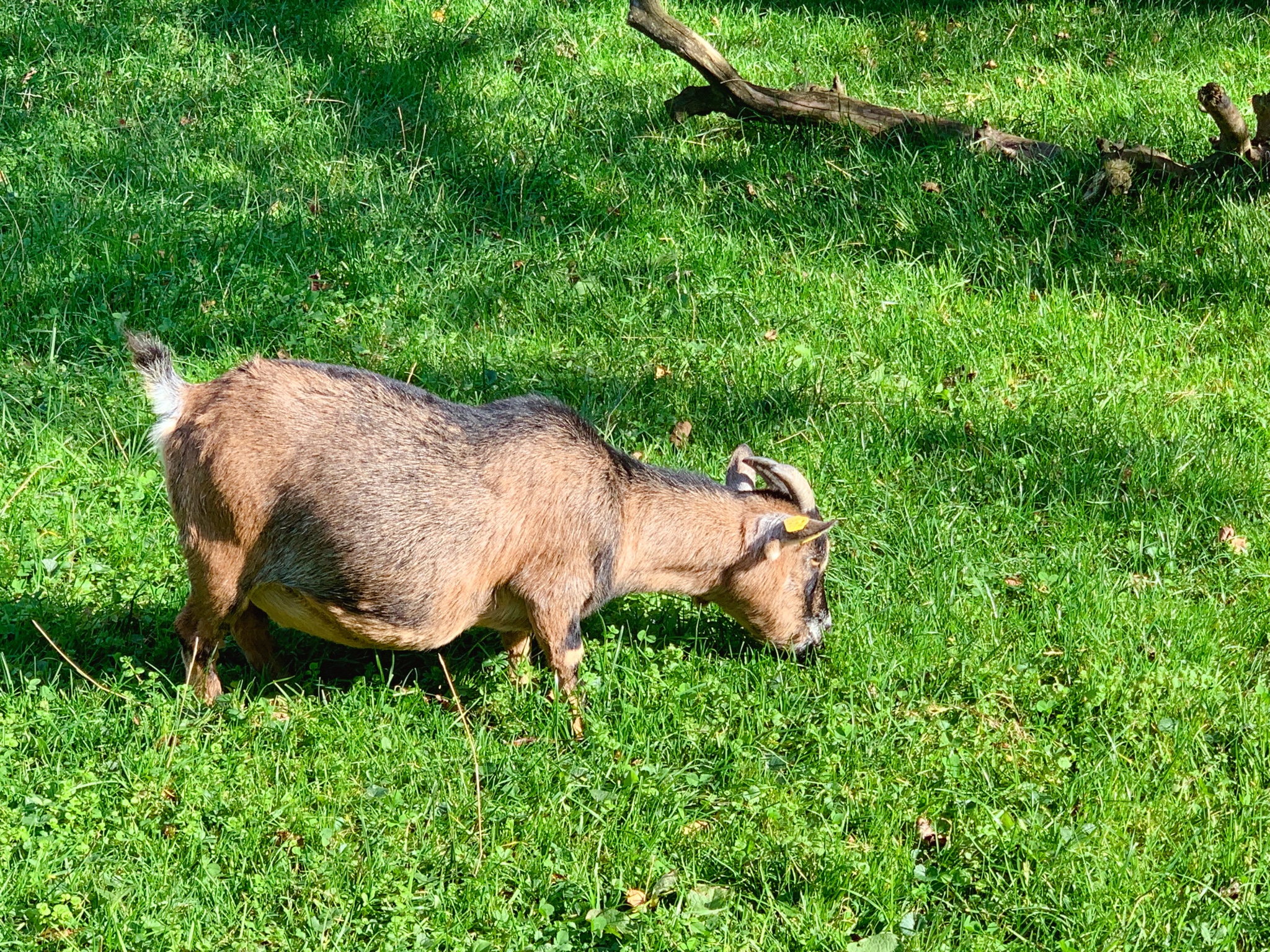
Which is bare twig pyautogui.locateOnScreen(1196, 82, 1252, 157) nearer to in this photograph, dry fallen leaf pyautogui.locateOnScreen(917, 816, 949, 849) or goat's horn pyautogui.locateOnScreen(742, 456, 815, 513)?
goat's horn pyautogui.locateOnScreen(742, 456, 815, 513)

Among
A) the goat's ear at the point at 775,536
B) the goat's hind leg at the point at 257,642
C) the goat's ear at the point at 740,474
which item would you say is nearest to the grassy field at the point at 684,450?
the goat's hind leg at the point at 257,642

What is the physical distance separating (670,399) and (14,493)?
2.70 metres

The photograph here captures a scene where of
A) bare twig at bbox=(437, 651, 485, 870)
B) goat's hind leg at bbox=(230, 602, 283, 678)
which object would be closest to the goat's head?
bare twig at bbox=(437, 651, 485, 870)

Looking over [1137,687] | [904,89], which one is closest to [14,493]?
[1137,687]

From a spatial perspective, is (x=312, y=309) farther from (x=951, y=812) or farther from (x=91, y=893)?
(x=951, y=812)

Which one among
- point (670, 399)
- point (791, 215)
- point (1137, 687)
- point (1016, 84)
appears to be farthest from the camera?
point (1016, 84)

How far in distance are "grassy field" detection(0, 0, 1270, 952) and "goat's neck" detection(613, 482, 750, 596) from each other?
A: 267mm

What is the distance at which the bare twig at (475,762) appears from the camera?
391 cm

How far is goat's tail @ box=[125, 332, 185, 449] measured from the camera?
13.6ft

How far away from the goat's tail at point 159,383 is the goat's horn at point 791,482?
6.61 ft

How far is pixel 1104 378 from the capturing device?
6.06 metres

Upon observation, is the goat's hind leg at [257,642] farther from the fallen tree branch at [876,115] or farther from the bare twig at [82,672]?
the fallen tree branch at [876,115]

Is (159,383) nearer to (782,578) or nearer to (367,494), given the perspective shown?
(367,494)

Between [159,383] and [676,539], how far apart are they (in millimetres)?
1771
